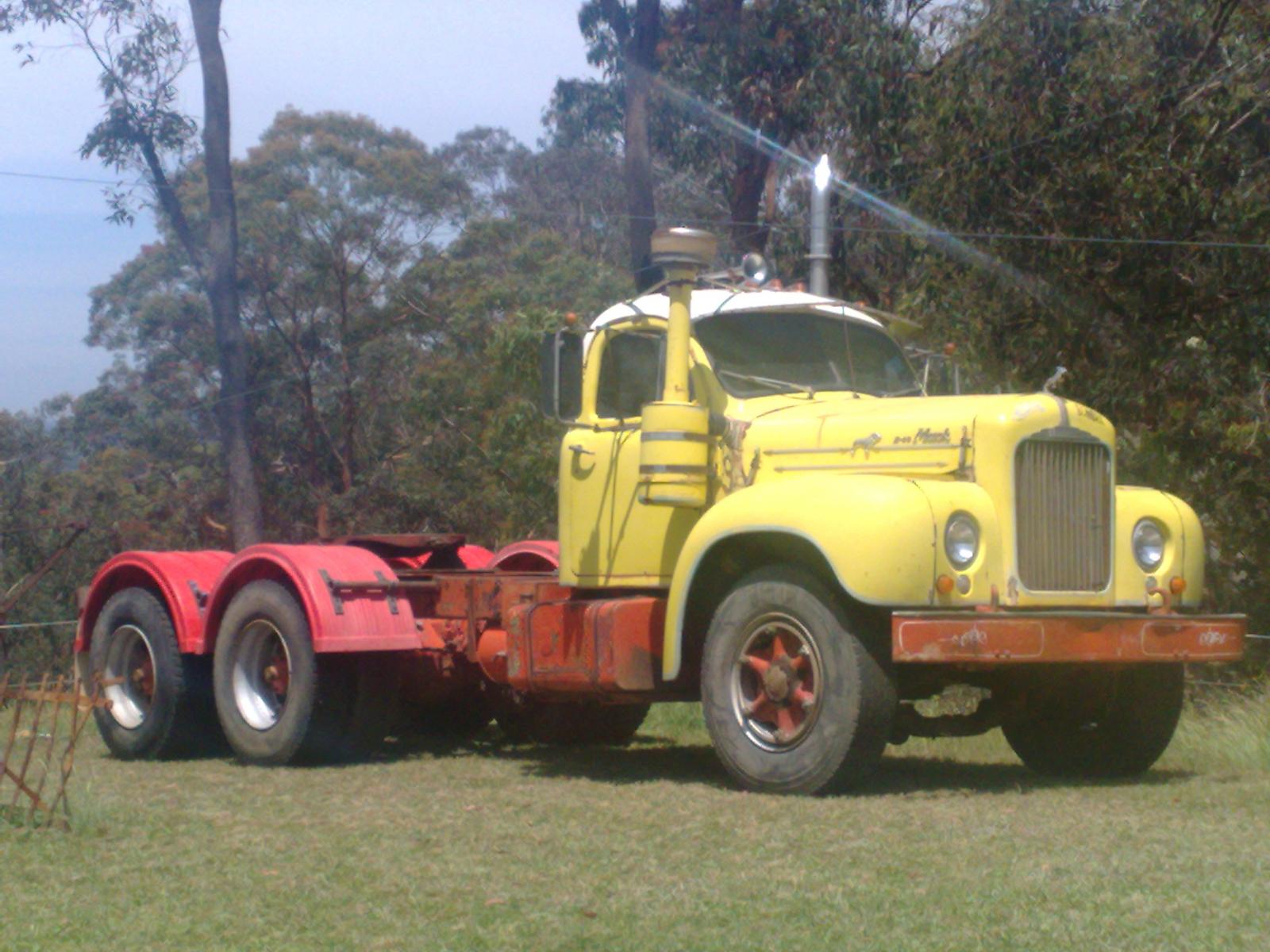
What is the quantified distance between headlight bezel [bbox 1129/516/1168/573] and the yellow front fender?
101cm

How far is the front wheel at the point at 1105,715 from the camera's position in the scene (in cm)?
844

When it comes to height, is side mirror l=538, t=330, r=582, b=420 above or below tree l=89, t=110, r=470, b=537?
below

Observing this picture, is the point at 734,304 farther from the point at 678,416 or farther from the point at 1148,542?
the point at 1148,542

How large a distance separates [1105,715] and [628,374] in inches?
118

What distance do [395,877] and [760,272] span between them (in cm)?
454

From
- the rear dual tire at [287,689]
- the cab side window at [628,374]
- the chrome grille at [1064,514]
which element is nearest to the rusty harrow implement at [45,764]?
the rear dual tire at [287,689]

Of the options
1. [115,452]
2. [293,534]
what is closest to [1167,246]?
[293,534]

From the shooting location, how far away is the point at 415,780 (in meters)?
8.74

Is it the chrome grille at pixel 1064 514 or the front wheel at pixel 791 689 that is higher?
the chrome grille at pixel 1064 514

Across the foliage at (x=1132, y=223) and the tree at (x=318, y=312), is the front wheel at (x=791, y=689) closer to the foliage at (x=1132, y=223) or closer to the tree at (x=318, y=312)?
the foliage at (x=1132, y=223)

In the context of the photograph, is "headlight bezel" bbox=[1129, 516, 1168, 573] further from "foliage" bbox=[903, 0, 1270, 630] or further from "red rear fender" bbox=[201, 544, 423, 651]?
"foliage" bbox=[903, 0, 1270, 630]

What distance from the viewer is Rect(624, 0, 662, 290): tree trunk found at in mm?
25094

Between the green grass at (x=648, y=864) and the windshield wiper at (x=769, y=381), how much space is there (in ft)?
6.48

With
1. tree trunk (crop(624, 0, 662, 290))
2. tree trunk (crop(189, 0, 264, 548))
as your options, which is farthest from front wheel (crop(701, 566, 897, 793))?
tree trunk (crop(189, 0, 264, 548))
